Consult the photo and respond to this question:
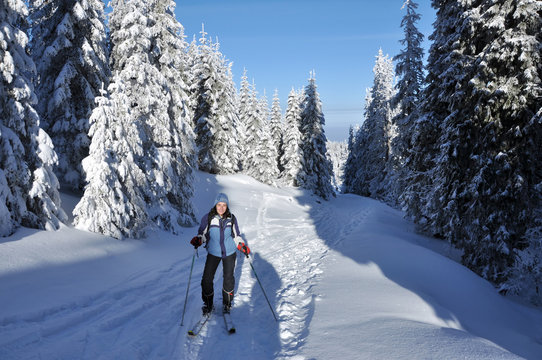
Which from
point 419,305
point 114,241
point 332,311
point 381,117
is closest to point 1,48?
point 114,241

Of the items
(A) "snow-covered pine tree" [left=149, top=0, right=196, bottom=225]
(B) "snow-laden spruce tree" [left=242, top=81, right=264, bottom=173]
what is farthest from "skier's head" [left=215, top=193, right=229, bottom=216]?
(B) "snow-laden spruce tree" [left=242, top=81, right=264, bottom=173]

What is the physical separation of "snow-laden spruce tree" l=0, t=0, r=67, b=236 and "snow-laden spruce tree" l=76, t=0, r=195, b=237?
6.48ft

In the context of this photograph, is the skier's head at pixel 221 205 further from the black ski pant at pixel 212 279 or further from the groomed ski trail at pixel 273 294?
the groomed ski trail at pixel 273 294

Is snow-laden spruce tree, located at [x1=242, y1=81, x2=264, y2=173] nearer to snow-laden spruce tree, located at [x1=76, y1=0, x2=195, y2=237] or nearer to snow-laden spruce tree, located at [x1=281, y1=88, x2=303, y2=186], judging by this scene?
snow-laden spruce tree, located at [x1=281, y1=88, x2=303, y2=186]

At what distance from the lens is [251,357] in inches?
183

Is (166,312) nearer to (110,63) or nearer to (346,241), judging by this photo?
(346,241)

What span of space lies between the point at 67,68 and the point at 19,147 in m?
6.45

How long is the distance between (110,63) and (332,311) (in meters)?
16.3

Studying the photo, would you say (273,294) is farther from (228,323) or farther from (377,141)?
(377,141)

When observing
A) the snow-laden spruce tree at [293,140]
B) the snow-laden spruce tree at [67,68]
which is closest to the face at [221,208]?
the snow-laden spruce tree at [67,68]

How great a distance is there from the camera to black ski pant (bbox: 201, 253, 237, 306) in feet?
19.2

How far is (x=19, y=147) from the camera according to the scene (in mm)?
7914

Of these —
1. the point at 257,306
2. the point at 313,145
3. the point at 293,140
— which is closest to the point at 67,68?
the point at 257,306

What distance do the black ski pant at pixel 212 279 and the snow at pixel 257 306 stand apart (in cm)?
40
